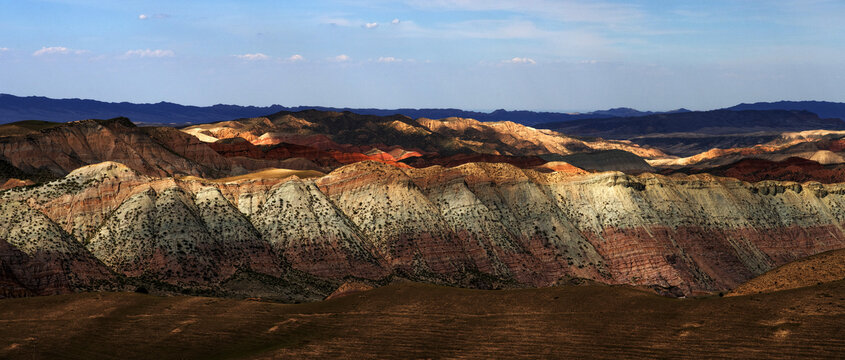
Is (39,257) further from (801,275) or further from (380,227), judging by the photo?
(801,275)

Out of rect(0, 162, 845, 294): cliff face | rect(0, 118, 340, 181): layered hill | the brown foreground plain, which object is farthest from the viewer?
rect(0, 118, 340, 181): layered hill

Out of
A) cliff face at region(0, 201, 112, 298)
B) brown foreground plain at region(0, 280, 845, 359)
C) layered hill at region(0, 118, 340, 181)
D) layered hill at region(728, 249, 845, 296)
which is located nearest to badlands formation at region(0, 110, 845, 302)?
cliff face at region(0, 201, 112, 298)

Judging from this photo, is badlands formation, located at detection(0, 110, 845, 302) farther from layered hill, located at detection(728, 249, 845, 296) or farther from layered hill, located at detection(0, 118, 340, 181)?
layered hill, located at detection(728, 249, 845, 296)

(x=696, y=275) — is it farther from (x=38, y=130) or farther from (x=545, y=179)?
(x=38, y=130)

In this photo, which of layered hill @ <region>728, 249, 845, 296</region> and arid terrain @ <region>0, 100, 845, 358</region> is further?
layered hill @ <region>728, 249, 845, 296</region>

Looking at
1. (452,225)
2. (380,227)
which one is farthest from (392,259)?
(452,225)

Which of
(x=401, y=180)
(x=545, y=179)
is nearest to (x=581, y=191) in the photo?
(x=545, y=179)
